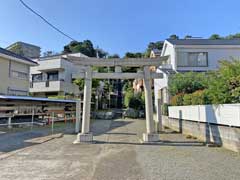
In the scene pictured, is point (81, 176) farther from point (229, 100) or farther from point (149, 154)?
point (229, 100)

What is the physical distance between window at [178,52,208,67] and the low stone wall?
36.0 ft

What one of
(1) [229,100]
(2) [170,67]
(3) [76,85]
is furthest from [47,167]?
(3) [76,85]

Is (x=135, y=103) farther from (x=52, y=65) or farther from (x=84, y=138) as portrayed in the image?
(x=84, y=138)

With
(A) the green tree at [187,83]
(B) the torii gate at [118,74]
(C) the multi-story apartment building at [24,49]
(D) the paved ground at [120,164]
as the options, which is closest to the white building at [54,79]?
(C) the multi-story apartment building at [24,49]

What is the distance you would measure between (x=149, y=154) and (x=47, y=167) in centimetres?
308

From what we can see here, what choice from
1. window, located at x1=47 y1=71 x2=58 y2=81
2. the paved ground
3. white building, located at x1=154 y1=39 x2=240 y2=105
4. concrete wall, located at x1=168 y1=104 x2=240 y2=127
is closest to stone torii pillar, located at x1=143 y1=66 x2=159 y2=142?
the paved ground

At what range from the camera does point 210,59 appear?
2122 centimetres

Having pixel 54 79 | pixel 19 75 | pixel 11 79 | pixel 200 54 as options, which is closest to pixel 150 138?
pixel 11 79

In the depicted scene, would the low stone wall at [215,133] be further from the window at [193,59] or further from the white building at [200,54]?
the window at [193,59]

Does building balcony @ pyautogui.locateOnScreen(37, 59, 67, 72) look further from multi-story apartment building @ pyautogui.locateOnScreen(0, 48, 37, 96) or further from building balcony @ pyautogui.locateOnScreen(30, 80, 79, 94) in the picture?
multi-story apartment building @ pyautogui.locateOnScreen(0, 48, 37, 96)

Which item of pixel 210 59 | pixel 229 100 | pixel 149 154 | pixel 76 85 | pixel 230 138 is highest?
pixel 210 59

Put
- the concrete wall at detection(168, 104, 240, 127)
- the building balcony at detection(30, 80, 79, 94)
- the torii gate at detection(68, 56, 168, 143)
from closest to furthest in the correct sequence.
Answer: the concrete wall at detection(168, 104, 240, 127) < the torii gate at detection(68, 56, 168, 143) < the building balcony at detection(30, 80, 79, 94)

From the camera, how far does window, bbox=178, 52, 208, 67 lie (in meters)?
21.3

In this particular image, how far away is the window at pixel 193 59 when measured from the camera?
2128 centimetres
